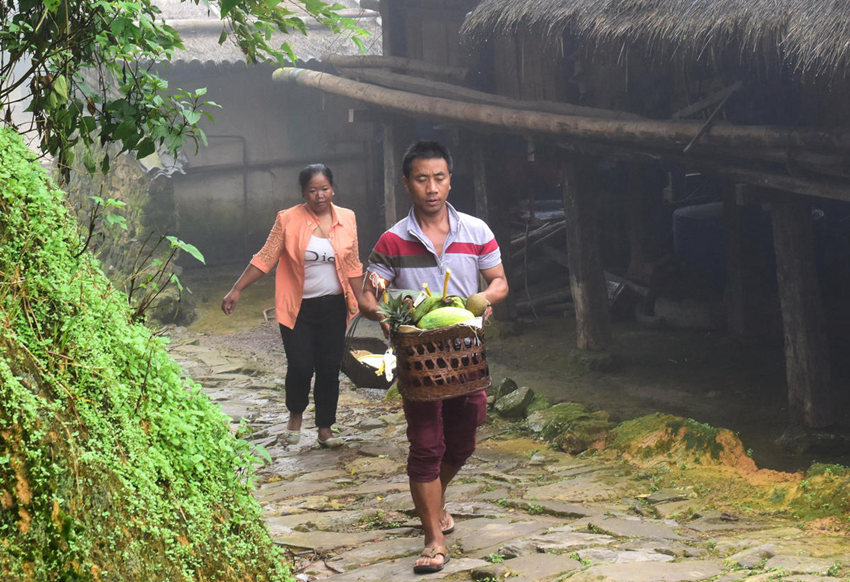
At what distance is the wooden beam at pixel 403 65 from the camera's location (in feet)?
35.8

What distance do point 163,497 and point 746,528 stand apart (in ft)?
9.84

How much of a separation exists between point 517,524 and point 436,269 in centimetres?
131

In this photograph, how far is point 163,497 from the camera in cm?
276

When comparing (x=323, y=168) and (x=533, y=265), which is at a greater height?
(x=323, y=168)

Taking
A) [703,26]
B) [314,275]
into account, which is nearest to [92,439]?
[314,275]

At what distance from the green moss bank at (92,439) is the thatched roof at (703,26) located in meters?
4.99

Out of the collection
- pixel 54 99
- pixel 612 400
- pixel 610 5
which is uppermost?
pixel 610 5

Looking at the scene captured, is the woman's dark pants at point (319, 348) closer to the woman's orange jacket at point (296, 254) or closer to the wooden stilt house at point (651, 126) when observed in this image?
the woman's orange jacket at point (296, 254)

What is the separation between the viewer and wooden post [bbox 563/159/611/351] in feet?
32.9

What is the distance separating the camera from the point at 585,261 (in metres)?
10.2

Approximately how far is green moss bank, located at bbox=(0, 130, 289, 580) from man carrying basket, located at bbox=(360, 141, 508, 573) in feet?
2.63

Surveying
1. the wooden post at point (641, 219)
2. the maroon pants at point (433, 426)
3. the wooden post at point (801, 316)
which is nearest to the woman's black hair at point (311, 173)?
the maroon pants at point (433, 426)

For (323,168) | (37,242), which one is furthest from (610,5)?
(37,242)

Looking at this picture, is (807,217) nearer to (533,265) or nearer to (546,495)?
(546,495)
